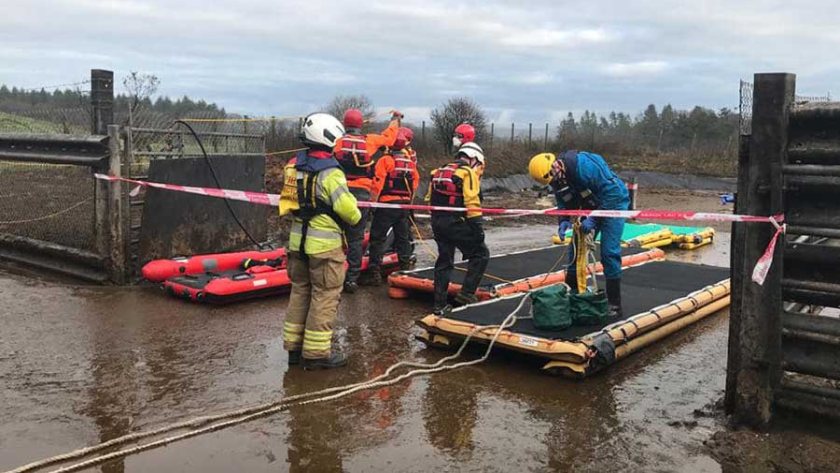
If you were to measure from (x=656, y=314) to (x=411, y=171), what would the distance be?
4024 millimetres

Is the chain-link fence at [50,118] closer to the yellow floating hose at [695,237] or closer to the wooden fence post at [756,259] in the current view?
the wooden fence post at [756,259]

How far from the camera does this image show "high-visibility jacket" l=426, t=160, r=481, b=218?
7457mm

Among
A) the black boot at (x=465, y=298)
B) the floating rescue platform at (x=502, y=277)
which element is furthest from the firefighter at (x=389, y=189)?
the black boot at (x=465, y=298)

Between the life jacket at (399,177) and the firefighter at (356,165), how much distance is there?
0.98 ft

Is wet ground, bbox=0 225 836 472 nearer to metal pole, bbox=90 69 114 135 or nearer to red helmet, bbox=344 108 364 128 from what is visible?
metal pole, bbox=90 69 114 135

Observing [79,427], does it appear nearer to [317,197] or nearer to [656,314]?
[317,197]

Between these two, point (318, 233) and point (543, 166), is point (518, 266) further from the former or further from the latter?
point (318, 233)

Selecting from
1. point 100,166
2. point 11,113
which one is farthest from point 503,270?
point 11,113

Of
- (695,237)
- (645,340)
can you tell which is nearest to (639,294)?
(645,340)

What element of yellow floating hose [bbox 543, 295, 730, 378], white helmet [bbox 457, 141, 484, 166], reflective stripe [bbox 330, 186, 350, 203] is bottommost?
yellow floating hose [bbox 543, 295, 730, 378]

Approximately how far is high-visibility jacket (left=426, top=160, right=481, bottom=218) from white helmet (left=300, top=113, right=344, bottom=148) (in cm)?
188

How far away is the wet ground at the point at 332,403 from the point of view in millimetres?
4414

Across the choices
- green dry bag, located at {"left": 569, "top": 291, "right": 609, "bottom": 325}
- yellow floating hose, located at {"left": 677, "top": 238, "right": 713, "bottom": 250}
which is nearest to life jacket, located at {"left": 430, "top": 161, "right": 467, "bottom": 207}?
green dry bag, located at {"left": 569, "top": 291, "right": 609, "bottom": 325}

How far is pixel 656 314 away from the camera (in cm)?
700
